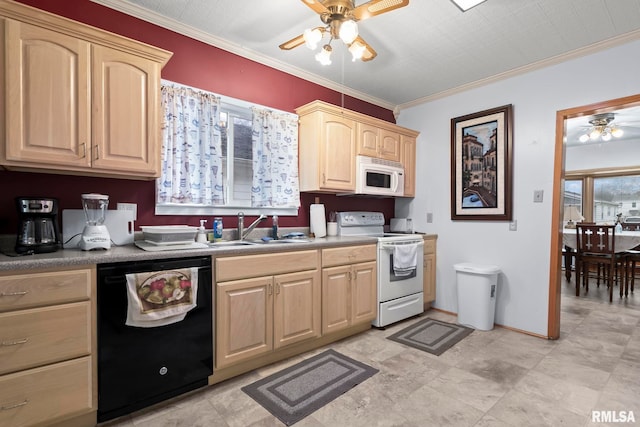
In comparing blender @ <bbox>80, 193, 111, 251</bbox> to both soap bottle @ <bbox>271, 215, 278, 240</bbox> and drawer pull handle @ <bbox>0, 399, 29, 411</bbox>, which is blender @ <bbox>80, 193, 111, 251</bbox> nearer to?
drawer pull handle @ <bbox>0, 399, 29, 411</bbox>

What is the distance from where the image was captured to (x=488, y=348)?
2713 mm

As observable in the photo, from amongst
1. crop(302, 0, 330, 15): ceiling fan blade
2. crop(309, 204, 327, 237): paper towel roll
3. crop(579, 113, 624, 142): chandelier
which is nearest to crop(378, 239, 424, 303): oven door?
crop(309, 204, 327, 237): paper towel roll

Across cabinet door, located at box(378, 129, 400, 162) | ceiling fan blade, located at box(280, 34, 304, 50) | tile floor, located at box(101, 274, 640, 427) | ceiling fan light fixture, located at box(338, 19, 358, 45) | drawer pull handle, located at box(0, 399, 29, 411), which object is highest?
ceiling fan blade, located at box(280, 34, 304, 50)

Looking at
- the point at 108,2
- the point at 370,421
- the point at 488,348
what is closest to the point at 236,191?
the point at 108,2

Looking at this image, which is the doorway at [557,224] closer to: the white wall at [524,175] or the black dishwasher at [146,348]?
the white wall at [524,175]

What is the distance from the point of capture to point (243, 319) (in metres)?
2.17

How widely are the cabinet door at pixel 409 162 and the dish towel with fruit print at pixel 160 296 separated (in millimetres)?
2786

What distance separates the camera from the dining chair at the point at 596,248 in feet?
14.5

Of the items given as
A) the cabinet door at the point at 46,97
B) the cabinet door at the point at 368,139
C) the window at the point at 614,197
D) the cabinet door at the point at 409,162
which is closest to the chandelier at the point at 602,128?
the window at the point at 614,197

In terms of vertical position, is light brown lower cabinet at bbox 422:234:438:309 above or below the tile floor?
above

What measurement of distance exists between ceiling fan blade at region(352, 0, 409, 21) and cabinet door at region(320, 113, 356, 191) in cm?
122

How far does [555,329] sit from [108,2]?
446cm

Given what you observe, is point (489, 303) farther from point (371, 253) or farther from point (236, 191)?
point (236, 191)

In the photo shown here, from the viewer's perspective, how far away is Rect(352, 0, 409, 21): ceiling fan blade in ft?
5.61
